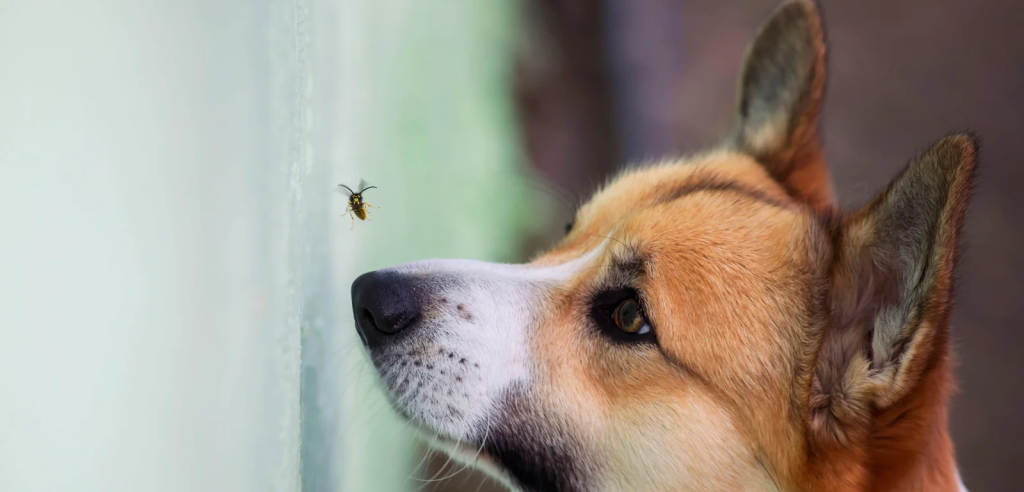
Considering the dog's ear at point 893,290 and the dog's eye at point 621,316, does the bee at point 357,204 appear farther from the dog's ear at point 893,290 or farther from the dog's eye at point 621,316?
the dog's ear at point 893,290

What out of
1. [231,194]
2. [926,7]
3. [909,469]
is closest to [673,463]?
[909,469]

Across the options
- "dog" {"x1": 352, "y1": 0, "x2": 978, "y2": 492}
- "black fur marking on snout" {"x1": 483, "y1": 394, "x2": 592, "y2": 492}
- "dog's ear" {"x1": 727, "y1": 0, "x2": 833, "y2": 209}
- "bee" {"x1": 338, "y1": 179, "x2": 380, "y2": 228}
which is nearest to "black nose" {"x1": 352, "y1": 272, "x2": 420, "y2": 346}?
"dog" {"x1": 352, "y1": 0, "x2": 978, "y2": 492}

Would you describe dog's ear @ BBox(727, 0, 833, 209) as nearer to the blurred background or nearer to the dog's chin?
the blurred background

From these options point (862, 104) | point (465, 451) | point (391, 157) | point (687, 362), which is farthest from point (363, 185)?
point (862, 104)

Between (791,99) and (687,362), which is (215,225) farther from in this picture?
(791,99)

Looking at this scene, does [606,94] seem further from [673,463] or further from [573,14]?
[673,463]

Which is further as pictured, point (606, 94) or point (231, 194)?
point (606, 94)
